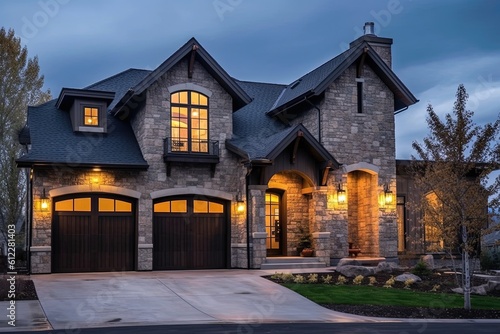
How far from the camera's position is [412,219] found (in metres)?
27.4

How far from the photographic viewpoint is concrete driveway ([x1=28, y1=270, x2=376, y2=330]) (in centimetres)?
1390

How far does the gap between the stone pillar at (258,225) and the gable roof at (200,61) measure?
3.64m

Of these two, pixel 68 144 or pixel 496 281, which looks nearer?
pixel 496 281

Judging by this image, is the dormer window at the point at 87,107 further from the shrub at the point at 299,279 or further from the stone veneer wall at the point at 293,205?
the shrub at the point at 299,279

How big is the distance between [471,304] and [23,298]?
459 inches

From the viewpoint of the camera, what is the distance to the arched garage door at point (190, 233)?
23859 millimetres

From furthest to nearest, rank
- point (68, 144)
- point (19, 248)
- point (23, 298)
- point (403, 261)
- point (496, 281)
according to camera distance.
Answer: point (19, 248)
point (403, 261)
point (68, 144)
point (496, 281)
point (23, 298)

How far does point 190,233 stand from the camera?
24.3m

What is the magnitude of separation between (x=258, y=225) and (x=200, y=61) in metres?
6.58

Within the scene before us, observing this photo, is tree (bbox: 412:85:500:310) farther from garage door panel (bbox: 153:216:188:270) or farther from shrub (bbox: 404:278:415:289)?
garage door panel (bbox: 153:216:188:270)

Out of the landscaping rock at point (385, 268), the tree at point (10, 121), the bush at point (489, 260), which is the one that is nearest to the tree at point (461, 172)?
the landscaping rock at point (385, 268)

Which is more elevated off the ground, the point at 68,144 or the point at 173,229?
the point at 68,144

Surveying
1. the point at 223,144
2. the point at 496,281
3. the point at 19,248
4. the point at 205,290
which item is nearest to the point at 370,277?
the point at 496,281

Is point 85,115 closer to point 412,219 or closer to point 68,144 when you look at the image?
point 68,144
